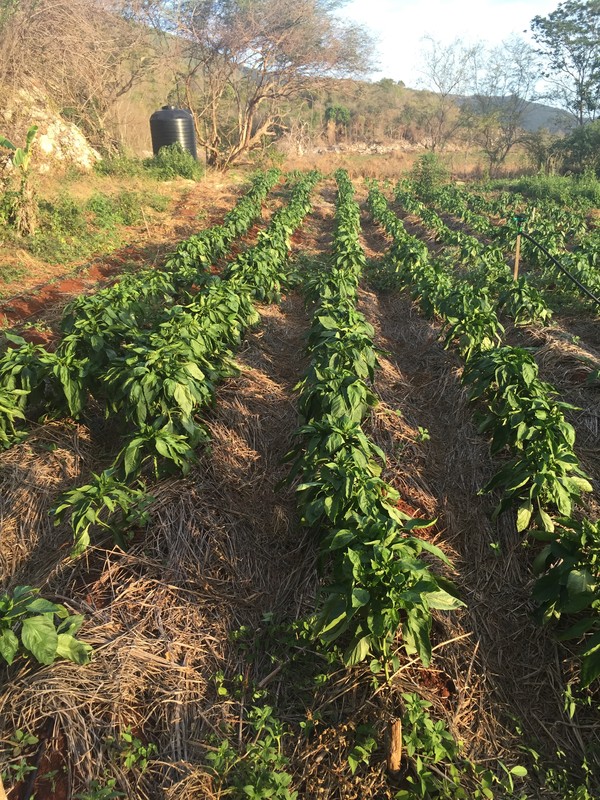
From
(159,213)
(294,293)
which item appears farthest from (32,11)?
(294,293)

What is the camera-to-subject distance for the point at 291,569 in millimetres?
3316

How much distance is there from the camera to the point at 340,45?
2434 cm

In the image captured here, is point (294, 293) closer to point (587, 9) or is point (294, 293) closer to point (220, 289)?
point (220, 289)

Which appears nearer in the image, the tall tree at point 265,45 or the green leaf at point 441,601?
the green leaf at point 441,601

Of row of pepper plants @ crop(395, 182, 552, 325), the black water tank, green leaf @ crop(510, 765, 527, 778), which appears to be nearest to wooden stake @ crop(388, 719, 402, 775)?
green leaf @ crop(510, 765, 527, 778)

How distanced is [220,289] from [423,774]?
480 cm

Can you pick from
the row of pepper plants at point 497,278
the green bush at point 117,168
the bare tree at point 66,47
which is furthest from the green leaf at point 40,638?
the green bush at point 117,168

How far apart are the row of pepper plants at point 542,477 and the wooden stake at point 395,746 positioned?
864 mm

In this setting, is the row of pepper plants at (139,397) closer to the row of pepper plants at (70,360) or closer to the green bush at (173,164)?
the row of pepper plants at (70,360)

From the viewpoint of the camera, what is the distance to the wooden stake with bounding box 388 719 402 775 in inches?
87.4

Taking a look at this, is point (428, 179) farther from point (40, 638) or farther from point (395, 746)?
point (40, 638)

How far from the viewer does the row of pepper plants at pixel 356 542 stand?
2275 millimetres

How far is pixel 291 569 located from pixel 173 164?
61.7 ft

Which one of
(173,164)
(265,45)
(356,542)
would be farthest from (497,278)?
(265,45)
